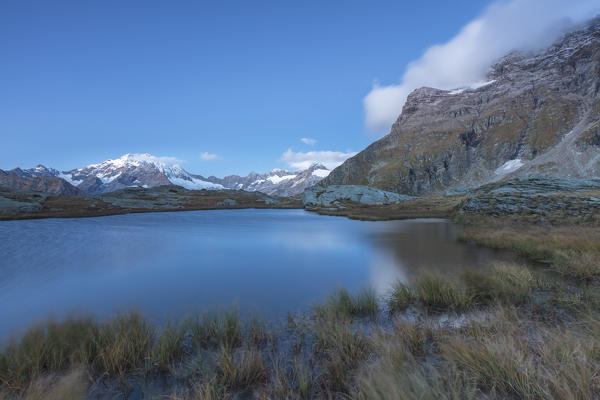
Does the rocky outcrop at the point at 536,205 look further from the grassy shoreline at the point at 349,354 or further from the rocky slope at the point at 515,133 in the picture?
the rocky slope at the point at 515,133

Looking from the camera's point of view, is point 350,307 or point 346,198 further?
point 346,198

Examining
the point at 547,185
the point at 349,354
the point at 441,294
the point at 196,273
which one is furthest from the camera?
the point at 547,185

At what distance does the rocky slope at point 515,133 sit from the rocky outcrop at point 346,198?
71904 mm

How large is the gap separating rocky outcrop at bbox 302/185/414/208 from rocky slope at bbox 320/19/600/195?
71.9 metres

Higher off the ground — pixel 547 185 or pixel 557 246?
pixel 547 185

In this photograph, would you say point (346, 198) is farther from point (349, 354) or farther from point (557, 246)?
point (349, 354)

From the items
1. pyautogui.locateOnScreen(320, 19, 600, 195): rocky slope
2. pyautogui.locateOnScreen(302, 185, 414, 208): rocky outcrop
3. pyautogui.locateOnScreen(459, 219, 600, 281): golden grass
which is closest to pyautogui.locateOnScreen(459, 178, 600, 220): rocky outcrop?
pyautogui.locateOnScreen(459, 219, 600, 281): golden grass

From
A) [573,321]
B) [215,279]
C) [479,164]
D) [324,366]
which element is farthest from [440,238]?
[479,164]

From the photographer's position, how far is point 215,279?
1264 centimetres

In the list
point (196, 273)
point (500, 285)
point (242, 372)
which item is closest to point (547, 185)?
point (500, 285)

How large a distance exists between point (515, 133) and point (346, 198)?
143 meters

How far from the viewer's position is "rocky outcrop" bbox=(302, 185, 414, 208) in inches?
3539

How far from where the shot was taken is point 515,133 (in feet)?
524

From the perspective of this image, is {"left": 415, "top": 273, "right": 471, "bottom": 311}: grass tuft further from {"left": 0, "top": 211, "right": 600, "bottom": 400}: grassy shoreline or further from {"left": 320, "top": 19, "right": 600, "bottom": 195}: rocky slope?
{"left": 320, "top": 19, "right": 600, "bottom": 195}: rocky slope
